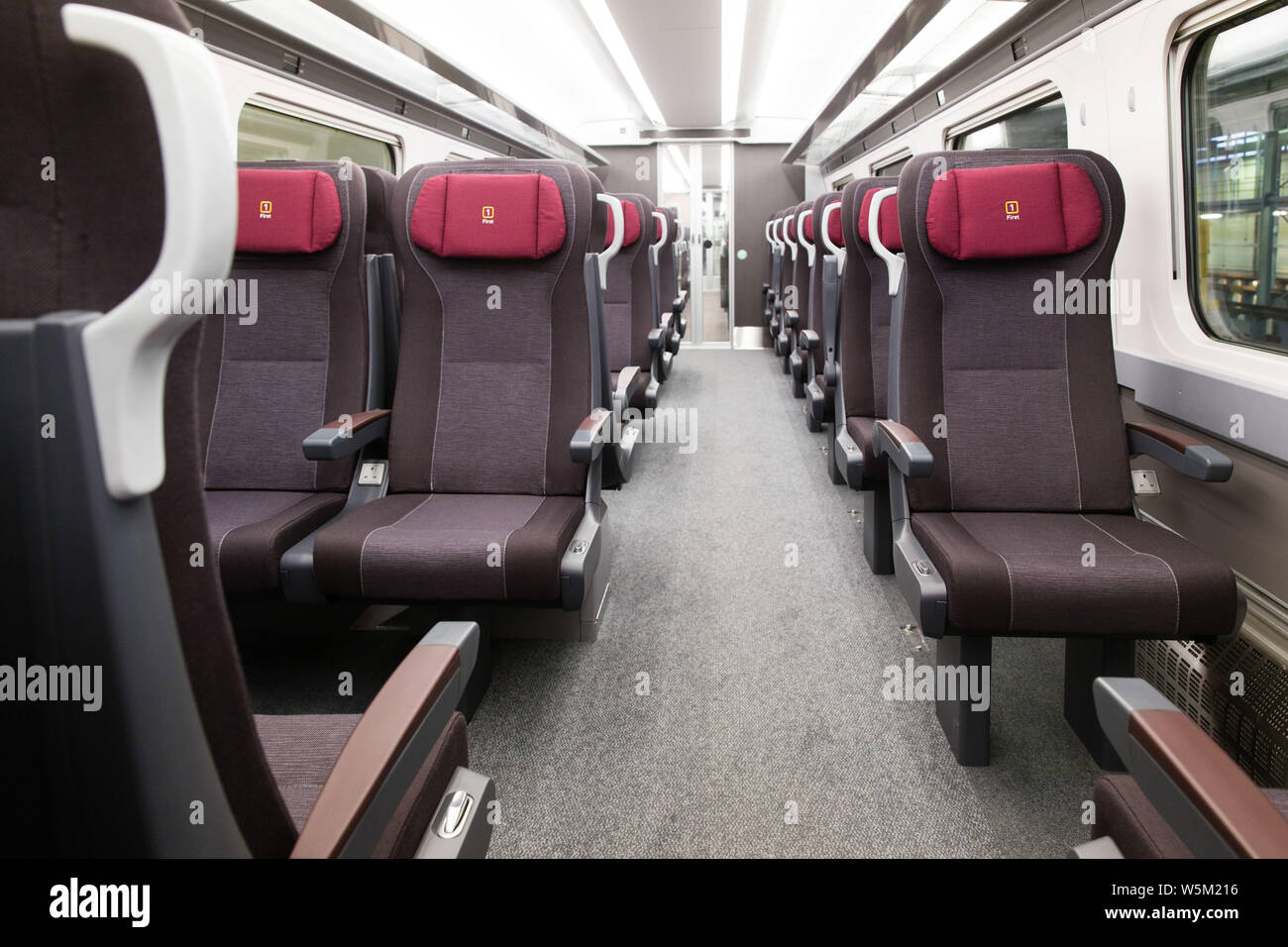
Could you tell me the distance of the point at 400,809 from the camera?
1.04 metres

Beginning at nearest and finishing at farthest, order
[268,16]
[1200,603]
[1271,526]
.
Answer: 1. [1200,603]
2. [1271,526]
3. [268,16]

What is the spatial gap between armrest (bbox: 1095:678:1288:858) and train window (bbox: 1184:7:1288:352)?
1.86 metres

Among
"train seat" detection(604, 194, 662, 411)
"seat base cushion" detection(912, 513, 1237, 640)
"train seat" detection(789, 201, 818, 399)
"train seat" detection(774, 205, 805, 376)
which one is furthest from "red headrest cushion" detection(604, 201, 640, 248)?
"seat base cushion" detection(912, 513, 1237, 640)

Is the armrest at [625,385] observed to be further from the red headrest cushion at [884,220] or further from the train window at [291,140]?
the train window at [291,140]

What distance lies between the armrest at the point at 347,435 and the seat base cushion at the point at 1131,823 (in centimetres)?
210

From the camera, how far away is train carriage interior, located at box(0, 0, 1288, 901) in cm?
56

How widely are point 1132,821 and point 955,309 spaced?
1.75m

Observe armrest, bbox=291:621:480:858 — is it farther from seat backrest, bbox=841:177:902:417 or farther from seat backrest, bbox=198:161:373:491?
seat backrest, bbox=841:177:902:417

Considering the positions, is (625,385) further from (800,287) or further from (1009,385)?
(800,287)

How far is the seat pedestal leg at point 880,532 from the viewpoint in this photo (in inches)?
127

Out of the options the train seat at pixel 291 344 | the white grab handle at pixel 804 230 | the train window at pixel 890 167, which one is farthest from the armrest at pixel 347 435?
the train window at pixel 890 167

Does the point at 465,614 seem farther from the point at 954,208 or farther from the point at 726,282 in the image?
the point at 726,282

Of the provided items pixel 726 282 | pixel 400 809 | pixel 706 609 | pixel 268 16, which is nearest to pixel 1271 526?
pixel 706 609

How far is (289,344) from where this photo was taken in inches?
106
